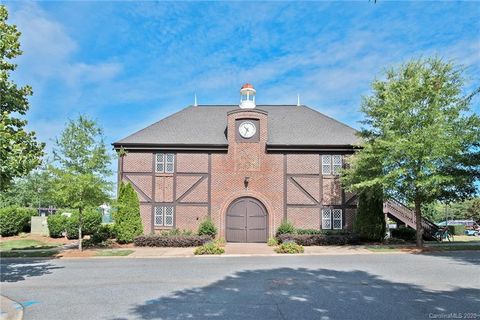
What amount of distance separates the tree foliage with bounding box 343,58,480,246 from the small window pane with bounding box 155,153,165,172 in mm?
12407

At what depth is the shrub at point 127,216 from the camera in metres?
22.7

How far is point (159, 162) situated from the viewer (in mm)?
24969

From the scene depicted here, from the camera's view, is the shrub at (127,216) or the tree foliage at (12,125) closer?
the tree foliage at (12,125)

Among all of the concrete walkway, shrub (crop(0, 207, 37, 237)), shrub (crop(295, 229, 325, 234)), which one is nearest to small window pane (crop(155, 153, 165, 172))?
shrub (crop(295, 229, 325, 234))

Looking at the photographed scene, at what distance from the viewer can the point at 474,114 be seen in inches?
731

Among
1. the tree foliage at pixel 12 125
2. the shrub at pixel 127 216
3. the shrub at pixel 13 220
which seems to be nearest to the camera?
the tree foliage at pixel 12 125

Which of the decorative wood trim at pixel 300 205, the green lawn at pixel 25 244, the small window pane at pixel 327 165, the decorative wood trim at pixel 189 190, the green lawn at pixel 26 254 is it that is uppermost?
the small window pane at pixel 327 165

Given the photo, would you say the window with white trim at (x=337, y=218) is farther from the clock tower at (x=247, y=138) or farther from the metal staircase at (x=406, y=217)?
the clock tower at (x=247, y=138)

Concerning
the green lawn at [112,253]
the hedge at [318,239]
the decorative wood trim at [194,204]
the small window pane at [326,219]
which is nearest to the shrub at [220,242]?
the decorative wood trim at [194,204]

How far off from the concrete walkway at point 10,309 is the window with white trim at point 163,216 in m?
15.0

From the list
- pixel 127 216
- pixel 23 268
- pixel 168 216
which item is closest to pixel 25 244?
pixel 127 216

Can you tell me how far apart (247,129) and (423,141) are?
10.8 meters

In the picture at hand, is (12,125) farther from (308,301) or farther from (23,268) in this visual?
(308,301)

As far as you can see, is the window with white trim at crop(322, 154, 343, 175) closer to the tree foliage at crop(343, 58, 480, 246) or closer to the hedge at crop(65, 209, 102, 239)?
the tree foliage at crop(343, 58, 480, 246)
